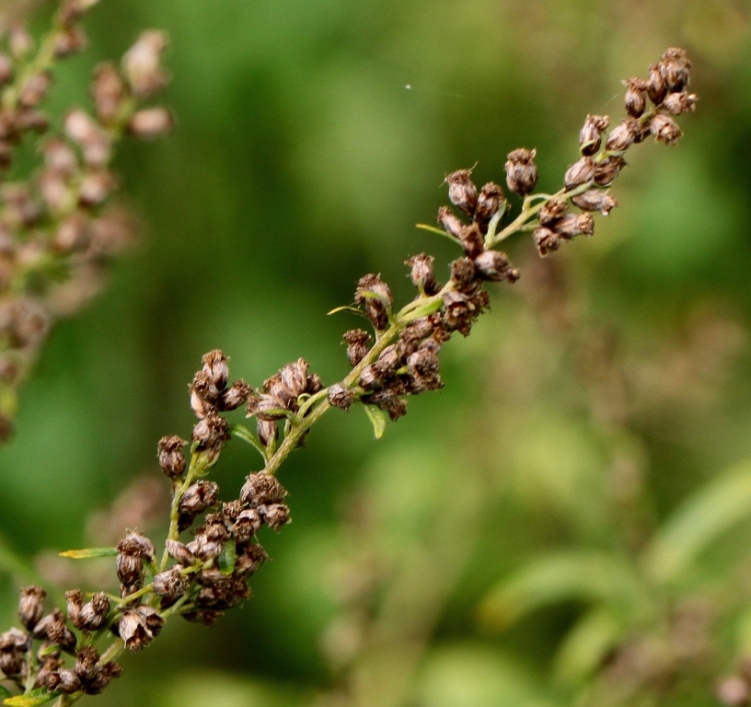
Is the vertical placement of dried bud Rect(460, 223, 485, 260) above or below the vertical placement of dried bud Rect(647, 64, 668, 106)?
below

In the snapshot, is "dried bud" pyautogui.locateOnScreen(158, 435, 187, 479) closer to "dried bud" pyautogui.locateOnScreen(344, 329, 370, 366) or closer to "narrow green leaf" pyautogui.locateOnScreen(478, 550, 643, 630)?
"dried bud" pyautogui.locateOnScreen(344, 329, 370, 366)

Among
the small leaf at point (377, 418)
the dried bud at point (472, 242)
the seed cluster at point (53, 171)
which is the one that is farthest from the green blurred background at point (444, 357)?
the dried bud at point (472, 242)

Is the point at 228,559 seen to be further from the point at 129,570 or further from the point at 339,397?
the point at 339,397

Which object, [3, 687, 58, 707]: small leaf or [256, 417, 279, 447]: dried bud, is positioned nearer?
[3, 687, 58, 707]: small leaf

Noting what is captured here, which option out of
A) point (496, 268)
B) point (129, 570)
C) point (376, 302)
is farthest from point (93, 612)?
point (496, 268)

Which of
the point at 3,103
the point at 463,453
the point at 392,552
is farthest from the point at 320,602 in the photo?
the point at 3,103

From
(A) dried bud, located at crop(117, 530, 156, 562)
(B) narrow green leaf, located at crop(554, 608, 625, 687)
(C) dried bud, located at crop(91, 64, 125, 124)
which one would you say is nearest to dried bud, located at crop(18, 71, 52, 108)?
(C) dried bud, located at crop(91, 64, 125, 124)
